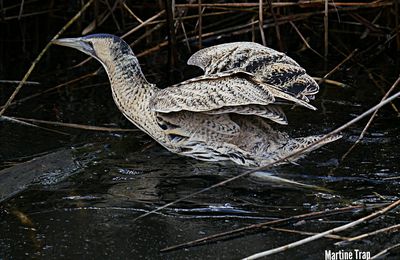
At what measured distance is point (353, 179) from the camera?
15.8 feet

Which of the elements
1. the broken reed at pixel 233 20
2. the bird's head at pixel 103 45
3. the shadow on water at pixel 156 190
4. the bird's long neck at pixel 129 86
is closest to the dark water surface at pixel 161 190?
the shadow on water at pixel 156 190

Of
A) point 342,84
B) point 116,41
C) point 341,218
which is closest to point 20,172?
point 116,41

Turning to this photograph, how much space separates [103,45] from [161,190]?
1.03m

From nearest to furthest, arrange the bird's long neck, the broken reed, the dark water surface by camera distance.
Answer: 1. the dark water surface
2. the bird's long neck
3. the broken reed

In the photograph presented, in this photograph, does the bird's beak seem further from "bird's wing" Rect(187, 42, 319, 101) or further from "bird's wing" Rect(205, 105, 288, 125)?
"bird's wing" Rect(205, 105, 288, 125)

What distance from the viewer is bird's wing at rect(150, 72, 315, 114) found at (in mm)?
4684

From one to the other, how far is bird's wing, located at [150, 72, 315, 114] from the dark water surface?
0.47 m

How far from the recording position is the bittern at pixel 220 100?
4.80 m

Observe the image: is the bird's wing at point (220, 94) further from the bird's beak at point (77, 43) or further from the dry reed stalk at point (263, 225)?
the dry reed stalk at point (263, 225)


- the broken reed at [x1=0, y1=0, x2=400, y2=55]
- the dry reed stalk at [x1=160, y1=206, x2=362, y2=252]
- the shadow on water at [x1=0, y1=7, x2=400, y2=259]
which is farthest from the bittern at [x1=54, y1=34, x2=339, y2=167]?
the broken reed at [x1=0, y1=0, x2=400, y2=55]

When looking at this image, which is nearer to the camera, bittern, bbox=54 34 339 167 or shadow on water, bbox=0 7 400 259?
shadow on water, bbox=0 7 400 259

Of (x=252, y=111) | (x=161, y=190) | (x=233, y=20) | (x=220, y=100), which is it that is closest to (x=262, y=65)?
(x=252, y=111)

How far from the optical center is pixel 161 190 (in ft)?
15.9

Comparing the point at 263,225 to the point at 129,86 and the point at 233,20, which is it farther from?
the point at 233,20
